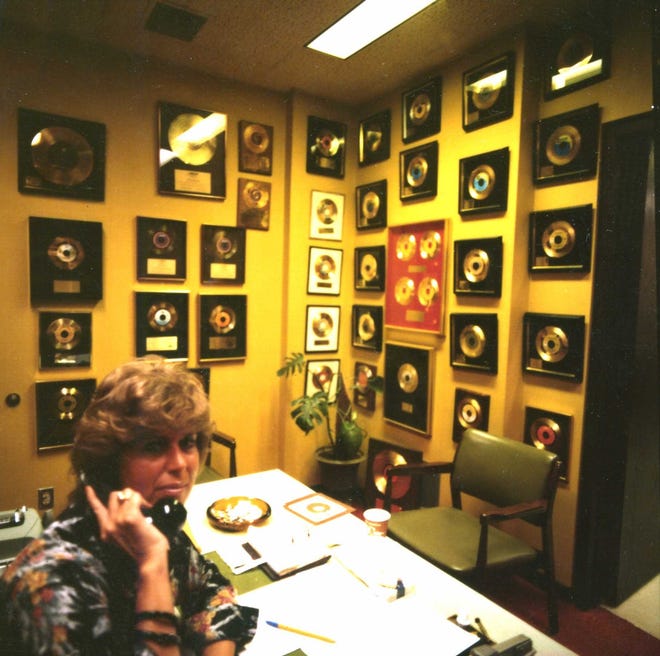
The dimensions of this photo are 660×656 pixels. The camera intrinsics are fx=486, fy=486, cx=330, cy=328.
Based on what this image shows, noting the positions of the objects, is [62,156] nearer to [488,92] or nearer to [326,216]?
[326,216]

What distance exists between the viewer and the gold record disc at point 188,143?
10.5ft

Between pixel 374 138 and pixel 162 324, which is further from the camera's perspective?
pixel 374 138

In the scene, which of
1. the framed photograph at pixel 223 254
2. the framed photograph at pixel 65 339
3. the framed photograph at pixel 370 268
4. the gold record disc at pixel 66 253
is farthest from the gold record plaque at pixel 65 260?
the framed photograph at pixel 370 268

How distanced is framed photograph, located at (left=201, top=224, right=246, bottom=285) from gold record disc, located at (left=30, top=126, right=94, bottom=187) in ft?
2.61

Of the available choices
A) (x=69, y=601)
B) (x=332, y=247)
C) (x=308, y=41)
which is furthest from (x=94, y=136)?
(x=69, y=601)

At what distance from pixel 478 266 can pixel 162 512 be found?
233 cm

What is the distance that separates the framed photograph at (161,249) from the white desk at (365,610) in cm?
197

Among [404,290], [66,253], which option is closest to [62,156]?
[66,253]

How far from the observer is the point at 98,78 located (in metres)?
2.96

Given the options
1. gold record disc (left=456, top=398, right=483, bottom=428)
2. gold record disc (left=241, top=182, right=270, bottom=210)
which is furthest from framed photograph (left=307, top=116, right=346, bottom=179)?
gold record disc (left=456, top=398, right=483, bottom=428)

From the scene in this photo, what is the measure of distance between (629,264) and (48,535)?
8.51 ft

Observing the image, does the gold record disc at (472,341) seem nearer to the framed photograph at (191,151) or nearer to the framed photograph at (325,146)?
the framed photograph at (325,146)

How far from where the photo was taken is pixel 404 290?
11.4 feet

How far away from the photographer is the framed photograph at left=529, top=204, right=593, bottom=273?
8.09 feet
